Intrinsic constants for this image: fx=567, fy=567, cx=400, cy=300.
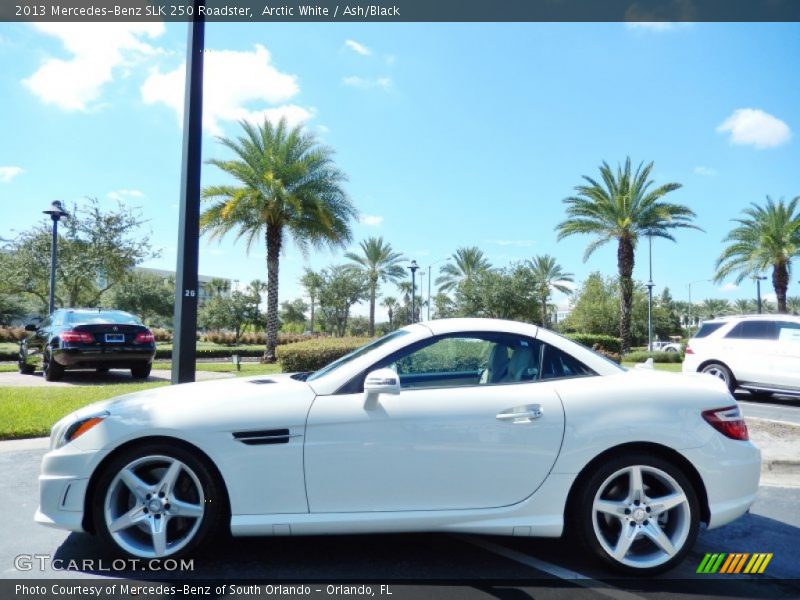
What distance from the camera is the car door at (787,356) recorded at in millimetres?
10633

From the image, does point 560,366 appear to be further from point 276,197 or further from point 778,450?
point 276,197

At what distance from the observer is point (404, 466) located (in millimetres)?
3164

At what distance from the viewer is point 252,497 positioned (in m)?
3.14

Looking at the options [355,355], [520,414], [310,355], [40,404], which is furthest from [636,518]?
[310,355]

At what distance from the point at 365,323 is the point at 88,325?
6861 cm

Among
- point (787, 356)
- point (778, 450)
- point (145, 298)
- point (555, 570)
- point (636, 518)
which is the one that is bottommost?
point (555, 570)

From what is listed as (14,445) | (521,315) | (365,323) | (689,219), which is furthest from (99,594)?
(365,323)

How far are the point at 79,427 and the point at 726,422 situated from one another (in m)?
3.77

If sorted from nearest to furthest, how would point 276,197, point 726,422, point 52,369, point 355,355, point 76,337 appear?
point 726,422
point 355,355
point 76,337
point 52,369
point 276,197

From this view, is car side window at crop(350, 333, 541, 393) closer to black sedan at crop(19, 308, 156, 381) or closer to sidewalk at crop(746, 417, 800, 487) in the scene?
sidewalk at crop(746, 417, 800, 487)

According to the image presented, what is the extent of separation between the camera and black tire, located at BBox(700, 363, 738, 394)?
37.3ft

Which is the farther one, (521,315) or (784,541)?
(521,315)

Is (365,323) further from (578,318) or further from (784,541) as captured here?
(784,541)

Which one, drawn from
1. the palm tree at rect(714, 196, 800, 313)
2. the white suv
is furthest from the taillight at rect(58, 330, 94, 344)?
the palm tree at rect(714, 196, 800, 313)
